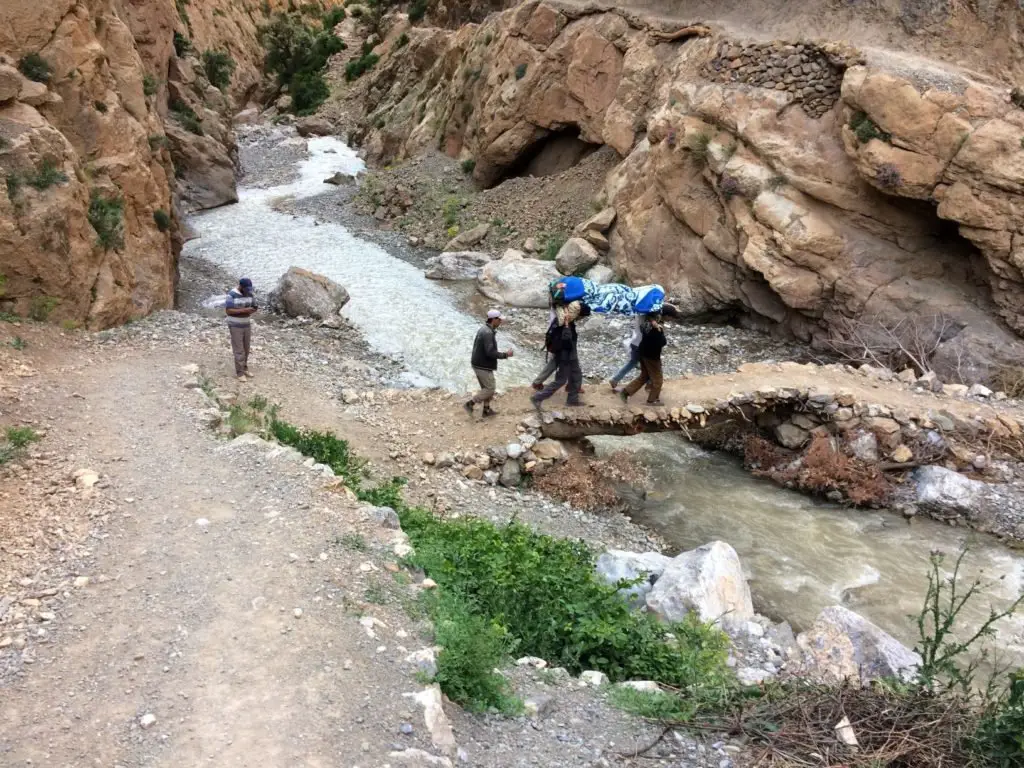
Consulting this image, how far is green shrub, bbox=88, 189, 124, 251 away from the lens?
558 inches

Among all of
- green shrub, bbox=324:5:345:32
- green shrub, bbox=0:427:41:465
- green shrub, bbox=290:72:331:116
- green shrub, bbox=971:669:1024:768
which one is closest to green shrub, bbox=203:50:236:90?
green shrub, bbox=290:72:331:116

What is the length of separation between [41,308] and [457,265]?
1281 centimetres

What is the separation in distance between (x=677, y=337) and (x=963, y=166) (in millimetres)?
7078

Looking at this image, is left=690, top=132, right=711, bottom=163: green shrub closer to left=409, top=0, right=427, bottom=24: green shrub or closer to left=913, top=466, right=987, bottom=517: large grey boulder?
left=913, top=466, right=987, bottom=517: large grey boulder

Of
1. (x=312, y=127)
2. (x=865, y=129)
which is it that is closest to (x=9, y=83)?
(x=865, y=129)

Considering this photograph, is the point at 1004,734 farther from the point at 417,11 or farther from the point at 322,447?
the point at 417,11

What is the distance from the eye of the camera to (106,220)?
14.3 meters

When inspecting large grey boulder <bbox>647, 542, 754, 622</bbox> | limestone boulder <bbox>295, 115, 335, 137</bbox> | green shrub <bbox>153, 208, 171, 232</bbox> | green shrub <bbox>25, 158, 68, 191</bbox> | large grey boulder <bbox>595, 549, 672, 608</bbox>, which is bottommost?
large grey boulder <bbox>595, 549, 672, 608</bbox>

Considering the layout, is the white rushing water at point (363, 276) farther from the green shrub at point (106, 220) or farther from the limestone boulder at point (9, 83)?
the limestone boulder at point (9, 83)

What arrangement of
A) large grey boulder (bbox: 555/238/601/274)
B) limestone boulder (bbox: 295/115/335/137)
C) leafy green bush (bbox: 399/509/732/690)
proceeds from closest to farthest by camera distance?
1. leafy green bush (bbox: 399/509/732/690)
2. large grey boulder (bbox: 555/238/601/274)
3. limestone boulder (bbox: 295/115/335/137)

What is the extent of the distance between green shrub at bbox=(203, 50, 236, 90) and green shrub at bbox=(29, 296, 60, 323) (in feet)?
101

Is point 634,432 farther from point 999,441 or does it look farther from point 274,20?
point 274,20

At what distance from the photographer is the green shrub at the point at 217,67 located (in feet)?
128

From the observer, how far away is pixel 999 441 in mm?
12242
